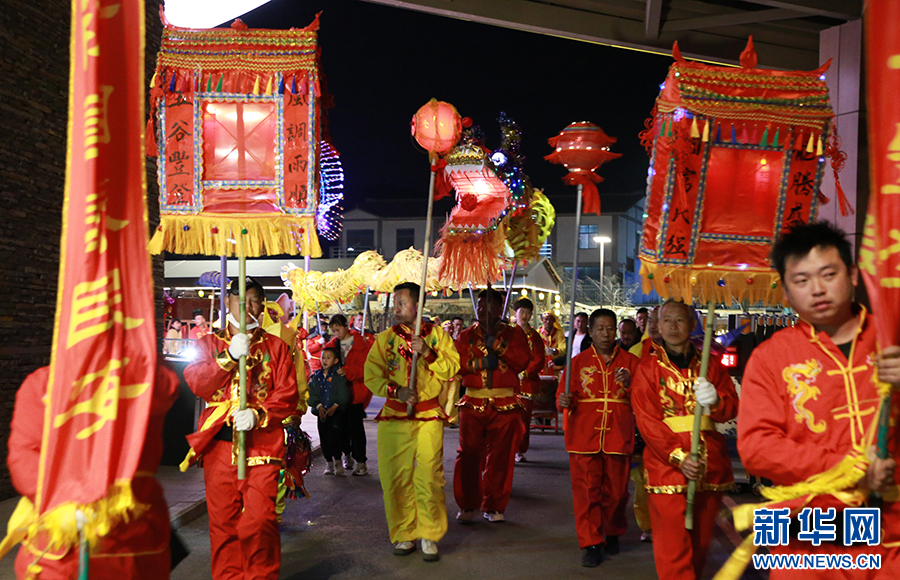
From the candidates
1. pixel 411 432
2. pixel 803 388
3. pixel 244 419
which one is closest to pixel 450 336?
pixel 411 432

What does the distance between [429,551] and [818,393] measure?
3599mm

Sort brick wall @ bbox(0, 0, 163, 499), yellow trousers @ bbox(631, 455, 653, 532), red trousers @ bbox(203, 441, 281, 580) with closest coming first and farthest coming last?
red trousers @ bbox(203, 441, 281, 580), yellow trousers @ bbox(631, 455, 653, 532), brick wall @ bbox(0, 0, 163, 499)

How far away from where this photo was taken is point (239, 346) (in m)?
4.36

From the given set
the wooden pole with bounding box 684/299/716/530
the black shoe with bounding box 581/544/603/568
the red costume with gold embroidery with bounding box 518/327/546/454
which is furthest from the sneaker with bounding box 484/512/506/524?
the wooden pole with bounding box 684/299/716/530

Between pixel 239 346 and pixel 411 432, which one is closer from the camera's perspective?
pixel 239 346

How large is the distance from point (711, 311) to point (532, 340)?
4.01 metres

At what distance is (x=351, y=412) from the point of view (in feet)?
29.8

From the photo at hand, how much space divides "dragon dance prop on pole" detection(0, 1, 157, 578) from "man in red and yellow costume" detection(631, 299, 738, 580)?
2.89m

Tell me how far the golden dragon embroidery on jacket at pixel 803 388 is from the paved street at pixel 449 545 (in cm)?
297

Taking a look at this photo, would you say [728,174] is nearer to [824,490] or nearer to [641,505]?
[824,490]

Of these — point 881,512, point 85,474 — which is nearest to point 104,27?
point 85,474

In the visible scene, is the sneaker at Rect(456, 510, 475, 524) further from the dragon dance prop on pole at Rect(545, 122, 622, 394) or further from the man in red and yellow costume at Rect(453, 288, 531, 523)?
the dragon dance prop on pole at Rect(545, 122, 622, 394)

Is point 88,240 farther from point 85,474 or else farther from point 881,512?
point 881,512

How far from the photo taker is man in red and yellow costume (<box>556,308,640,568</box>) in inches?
217
